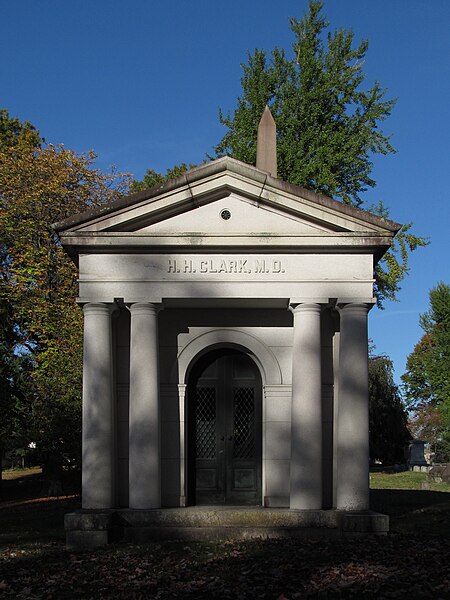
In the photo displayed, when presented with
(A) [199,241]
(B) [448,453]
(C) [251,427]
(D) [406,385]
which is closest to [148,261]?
(A) [199,241]

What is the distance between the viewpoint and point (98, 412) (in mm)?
12430

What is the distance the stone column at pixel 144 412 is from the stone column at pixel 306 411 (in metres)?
2.15

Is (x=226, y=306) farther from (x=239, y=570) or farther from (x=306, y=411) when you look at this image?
(x=239, y=570)

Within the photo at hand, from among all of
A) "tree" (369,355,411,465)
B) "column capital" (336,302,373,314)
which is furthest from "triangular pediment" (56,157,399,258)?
"tree" (369,355,411,465)

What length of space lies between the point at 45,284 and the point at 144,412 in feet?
48.0

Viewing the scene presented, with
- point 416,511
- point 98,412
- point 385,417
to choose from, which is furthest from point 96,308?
point 385,417

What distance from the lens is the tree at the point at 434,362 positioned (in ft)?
164

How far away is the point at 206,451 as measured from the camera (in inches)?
543

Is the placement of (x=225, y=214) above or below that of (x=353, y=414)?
above

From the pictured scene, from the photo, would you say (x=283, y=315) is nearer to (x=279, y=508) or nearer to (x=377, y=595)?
(x=279, y=508)

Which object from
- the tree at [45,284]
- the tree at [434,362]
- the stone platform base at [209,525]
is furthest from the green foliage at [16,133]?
the tree at [434,362]

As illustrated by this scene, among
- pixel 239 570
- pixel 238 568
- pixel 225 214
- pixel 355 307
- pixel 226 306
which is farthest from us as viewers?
pixel 226 306

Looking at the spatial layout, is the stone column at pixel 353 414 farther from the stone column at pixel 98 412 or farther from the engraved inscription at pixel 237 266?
the stone column at pixel 98 412

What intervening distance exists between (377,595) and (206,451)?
584 cm
